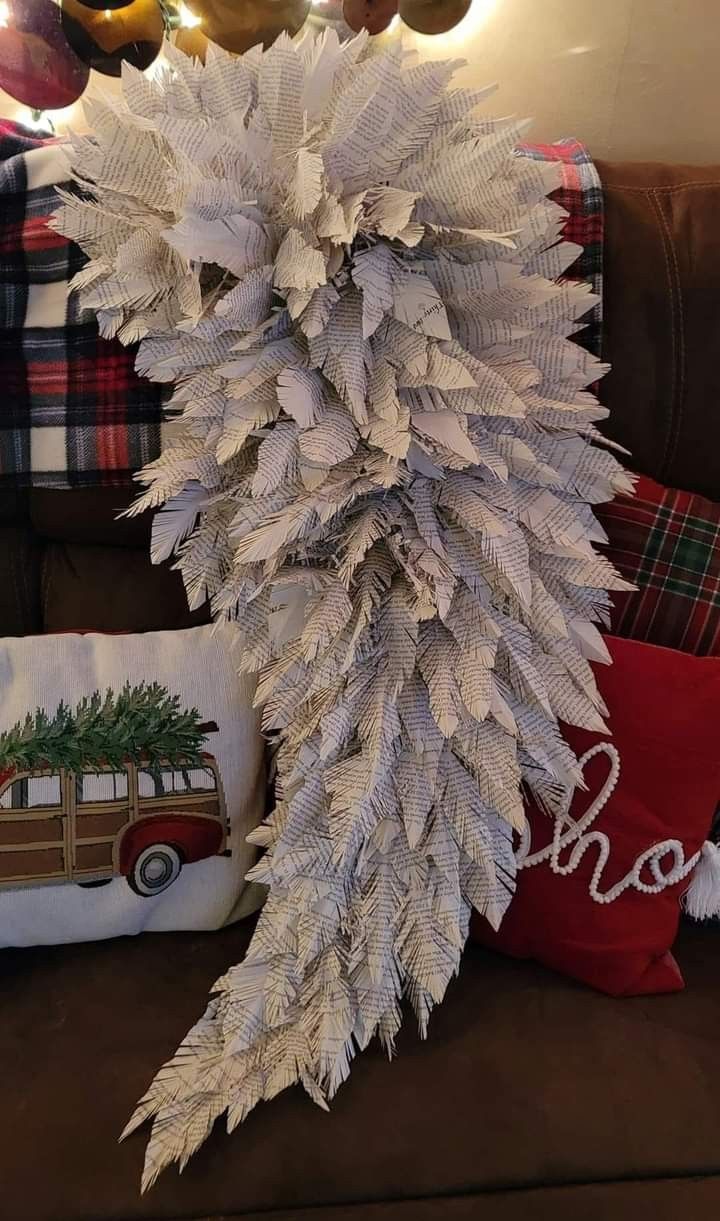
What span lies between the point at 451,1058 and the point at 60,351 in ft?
2.85

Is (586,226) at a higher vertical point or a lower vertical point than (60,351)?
higher

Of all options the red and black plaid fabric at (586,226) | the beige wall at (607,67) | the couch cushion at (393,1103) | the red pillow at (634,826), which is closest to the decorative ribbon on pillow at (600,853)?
the red pillow at (634,826)

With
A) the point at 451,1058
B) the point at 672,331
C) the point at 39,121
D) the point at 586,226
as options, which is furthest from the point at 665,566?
the point at 39,121

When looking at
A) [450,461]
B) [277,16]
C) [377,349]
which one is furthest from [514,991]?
[277,16]

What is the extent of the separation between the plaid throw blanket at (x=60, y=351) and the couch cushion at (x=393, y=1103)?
57 centimetres

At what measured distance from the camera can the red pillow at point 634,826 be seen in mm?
811

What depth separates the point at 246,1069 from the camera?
0.75 metres

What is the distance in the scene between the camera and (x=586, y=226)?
0.93m

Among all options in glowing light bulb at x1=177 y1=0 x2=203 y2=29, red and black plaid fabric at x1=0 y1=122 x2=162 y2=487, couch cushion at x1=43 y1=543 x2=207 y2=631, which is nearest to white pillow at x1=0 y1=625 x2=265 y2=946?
couch cushion at x1=43 y1=543 x2=207 y2=631

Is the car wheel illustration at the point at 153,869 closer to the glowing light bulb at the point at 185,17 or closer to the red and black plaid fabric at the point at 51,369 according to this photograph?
the red and black plaid fabric at the point at 51,369

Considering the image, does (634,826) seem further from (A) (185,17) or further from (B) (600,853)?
(A) (185,17)

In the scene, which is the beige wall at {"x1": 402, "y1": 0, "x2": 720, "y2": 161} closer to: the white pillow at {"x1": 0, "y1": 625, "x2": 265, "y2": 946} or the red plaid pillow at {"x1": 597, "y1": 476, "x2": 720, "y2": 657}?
the red plaid pillow at {"x1": 597, "y1": 476, "x2": 720, "y2": 657}

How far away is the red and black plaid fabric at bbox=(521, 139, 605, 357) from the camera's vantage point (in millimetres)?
923

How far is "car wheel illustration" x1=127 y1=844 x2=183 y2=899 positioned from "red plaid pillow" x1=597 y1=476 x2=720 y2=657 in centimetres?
55
